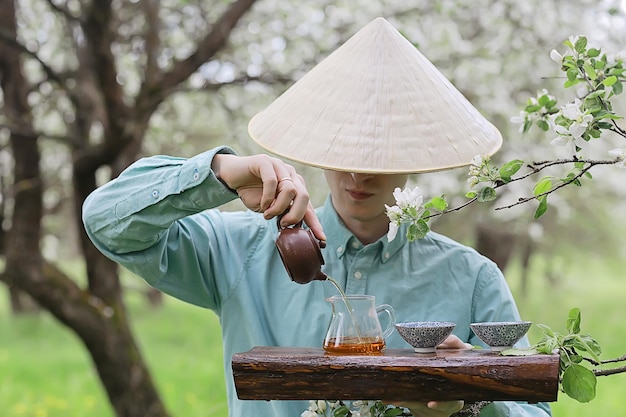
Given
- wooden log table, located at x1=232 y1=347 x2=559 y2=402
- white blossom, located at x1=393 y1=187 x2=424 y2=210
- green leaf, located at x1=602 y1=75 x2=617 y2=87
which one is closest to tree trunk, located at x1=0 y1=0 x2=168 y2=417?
wooden log table, located at x1=232 y1=347 x2=559 y2=402

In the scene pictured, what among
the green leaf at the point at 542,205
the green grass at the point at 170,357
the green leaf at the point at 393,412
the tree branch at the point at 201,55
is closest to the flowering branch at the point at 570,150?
the green leaf at the point at 542,205

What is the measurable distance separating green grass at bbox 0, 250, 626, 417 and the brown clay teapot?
87.5 inches

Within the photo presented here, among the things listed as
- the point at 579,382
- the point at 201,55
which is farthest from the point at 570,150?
the point at 201,55

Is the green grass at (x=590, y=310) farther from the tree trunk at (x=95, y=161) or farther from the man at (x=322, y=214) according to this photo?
the man at (x=322, y=214)

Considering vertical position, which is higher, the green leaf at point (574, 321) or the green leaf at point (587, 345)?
the green leaf at point (574, 321)

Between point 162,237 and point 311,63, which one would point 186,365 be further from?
point 162,237

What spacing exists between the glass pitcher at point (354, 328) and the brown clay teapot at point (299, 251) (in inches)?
3.7

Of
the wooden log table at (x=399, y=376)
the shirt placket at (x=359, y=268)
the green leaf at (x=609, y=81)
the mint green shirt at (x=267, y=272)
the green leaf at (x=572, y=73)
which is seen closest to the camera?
the wooden log table at (x=399, y=376)

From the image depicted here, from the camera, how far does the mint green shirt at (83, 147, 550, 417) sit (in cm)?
202

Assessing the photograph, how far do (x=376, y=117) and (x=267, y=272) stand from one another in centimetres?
54

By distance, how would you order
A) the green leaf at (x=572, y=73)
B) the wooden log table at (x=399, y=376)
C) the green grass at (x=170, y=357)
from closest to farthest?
the wooden log table at (x=399, y=376)
the green leaf at (x=572, y=73)
the green grass at (x=170, y=357)

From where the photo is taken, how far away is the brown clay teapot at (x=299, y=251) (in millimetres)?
1779

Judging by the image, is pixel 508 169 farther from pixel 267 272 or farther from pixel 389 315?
pixel 267 272

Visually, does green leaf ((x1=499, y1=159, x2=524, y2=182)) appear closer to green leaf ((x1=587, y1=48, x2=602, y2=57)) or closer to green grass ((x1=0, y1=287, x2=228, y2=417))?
green leaf ((x1=587, y1=48, x2=602, y2=57))
